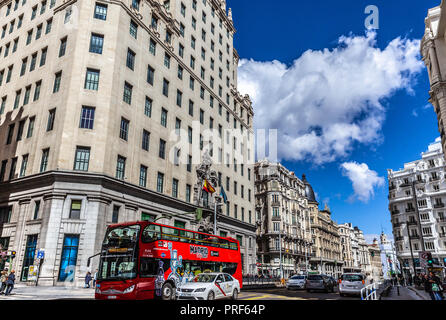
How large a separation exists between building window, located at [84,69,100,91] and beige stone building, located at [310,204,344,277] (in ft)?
272

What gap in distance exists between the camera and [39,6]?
39.1 metres

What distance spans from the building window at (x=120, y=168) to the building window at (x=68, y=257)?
22.4 ft

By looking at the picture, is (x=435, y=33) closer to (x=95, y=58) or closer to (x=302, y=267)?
(x=95, y=58)

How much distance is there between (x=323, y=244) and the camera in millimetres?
106312

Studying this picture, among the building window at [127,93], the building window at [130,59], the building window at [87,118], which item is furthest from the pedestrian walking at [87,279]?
the building window at [130,59]

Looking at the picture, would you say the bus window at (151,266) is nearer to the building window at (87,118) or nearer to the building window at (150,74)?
the building window at (87,118)

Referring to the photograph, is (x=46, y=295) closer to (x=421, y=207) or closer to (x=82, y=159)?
(x=82, y=159)

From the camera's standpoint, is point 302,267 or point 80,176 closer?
point 80,176

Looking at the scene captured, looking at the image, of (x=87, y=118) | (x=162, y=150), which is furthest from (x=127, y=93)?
(x=162, y=150)

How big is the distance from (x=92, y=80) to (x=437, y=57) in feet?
137

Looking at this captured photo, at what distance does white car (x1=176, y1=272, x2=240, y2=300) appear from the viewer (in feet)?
50.1

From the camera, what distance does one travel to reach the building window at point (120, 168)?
31.2 metres

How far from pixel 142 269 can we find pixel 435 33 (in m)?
47.4

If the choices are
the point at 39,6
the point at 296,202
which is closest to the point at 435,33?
the point at 39,6
